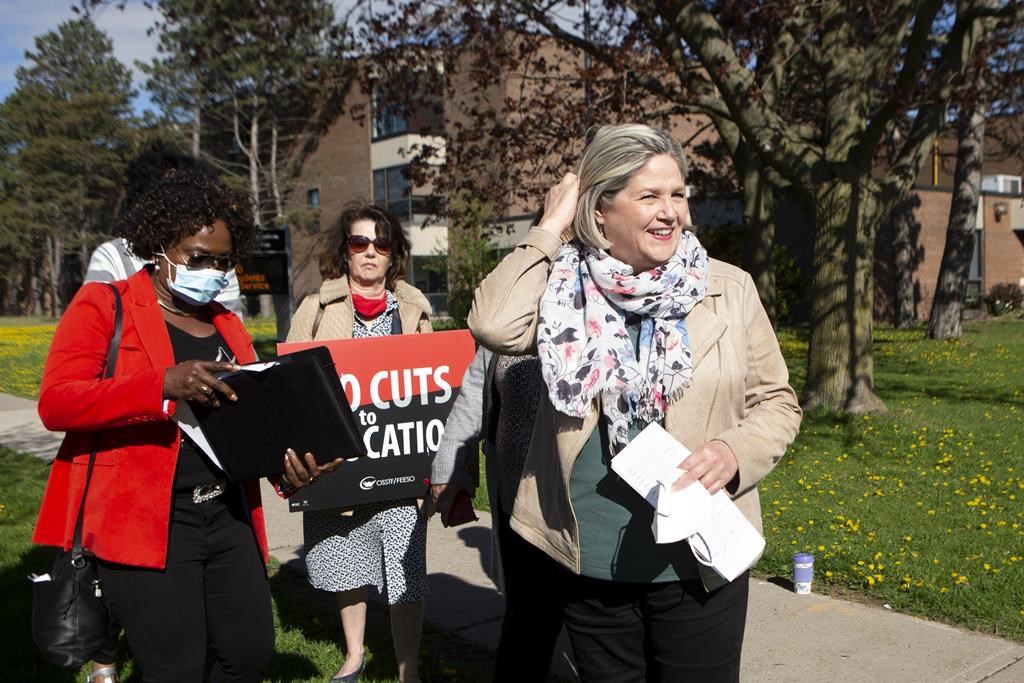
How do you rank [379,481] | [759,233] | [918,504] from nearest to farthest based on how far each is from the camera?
[379,481]
[918,504]
[759,233]

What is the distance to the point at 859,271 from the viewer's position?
406 inches

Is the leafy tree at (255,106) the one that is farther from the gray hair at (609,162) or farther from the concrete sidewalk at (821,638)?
the gray hair at (609,162)

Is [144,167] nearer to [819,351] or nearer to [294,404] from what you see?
[294,404]

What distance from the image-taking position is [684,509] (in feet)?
7.20

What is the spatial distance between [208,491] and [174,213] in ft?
2.86

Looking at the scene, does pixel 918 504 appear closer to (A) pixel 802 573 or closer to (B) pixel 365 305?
(A) pixel 802 573

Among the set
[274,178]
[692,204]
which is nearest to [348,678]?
[692,204]

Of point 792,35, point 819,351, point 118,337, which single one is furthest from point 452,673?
point 792,35

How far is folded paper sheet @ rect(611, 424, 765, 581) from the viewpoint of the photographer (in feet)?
7.16

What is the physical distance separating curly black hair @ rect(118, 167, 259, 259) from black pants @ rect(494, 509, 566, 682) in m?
1.31

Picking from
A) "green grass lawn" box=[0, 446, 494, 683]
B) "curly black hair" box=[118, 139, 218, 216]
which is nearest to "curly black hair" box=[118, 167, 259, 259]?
"curly black hair" box=[118, 139, 218, 216]

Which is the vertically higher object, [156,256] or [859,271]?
[156,256]

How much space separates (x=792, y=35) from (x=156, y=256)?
10.6 meters

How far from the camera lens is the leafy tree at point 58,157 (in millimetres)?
51531
